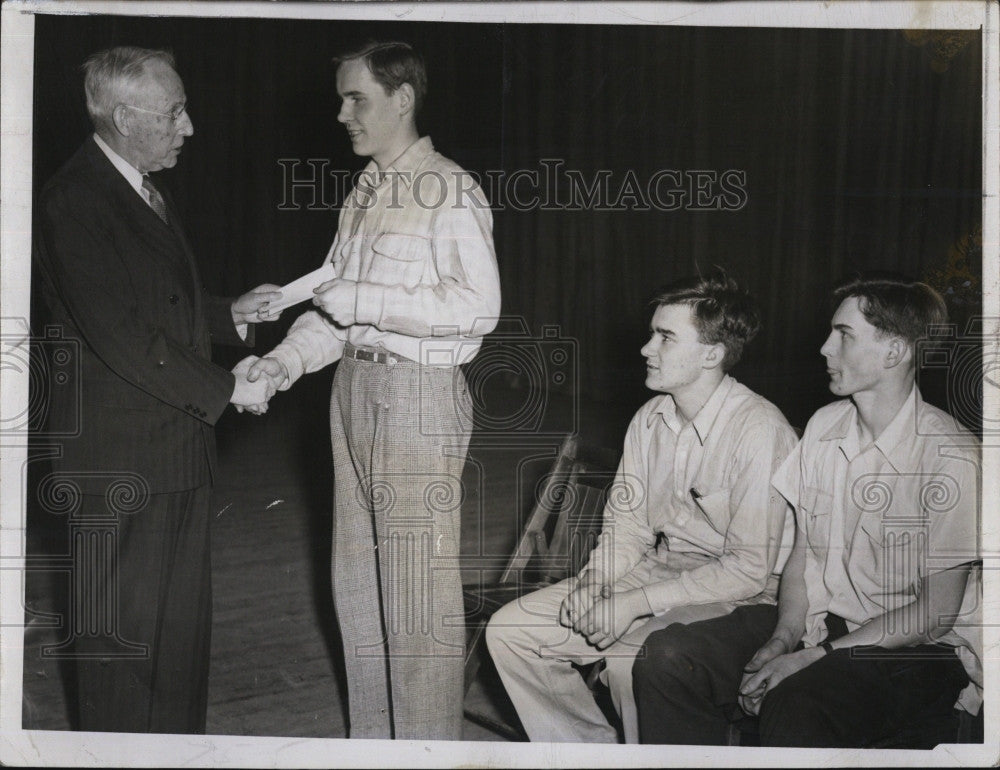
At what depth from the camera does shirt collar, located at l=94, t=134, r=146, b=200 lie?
11.3 ft

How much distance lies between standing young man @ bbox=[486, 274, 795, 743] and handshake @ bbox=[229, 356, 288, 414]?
1086 mm

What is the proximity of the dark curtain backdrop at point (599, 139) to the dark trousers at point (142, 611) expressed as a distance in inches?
28.4

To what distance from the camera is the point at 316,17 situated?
3.54 metres

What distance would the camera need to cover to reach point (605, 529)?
11.4 feet

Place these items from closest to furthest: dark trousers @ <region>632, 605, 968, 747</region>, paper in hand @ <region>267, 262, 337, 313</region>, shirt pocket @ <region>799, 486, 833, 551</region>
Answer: dark trousers @ <region>632, 605, 968, 747</region> < shirt pocket @ <region>799, 486, 833, 551</region> < paper in hand @ <region>267, 262, 337, 313</region>

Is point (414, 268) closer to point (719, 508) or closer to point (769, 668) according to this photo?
point (719, 508)

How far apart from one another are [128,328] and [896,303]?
2572mm

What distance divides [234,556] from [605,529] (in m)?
1.28

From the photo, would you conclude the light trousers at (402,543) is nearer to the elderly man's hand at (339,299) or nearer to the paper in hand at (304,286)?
the elderly man's hand at (339,299)

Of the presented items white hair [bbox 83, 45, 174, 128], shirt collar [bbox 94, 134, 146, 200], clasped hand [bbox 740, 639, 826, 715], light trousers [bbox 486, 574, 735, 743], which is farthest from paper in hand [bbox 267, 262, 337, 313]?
clasped hand [bbox 740, 639, 826, 715]

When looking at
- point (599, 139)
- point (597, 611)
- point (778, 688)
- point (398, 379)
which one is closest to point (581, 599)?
point (597, 611)

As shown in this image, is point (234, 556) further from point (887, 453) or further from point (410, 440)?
point (887, 453)

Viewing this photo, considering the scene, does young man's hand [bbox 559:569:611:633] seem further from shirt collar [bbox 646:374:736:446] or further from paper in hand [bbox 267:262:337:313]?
paper in hand [bbox 267:262:337:313]

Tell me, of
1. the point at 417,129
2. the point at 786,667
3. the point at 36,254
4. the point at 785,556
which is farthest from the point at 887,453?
the point at 36,254
